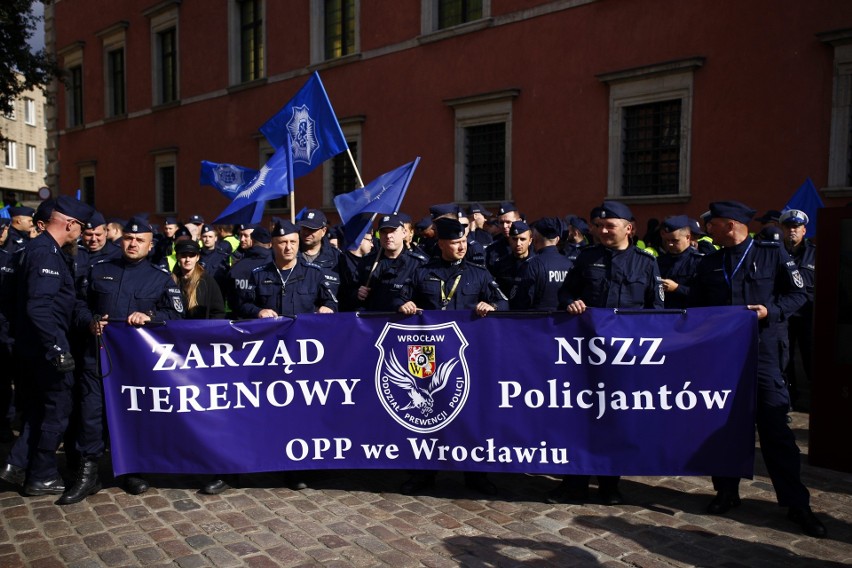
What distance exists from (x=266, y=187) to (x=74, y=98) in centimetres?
2715

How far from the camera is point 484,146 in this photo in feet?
51.7

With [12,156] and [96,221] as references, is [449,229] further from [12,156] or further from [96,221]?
[12,156]

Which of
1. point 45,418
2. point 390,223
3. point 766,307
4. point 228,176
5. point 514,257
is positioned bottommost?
point 45,418

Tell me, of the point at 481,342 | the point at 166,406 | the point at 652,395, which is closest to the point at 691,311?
the point at 652,395

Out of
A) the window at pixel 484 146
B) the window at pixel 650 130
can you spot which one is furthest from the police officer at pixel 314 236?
the window at pixel 484 146

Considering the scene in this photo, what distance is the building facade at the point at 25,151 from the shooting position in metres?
54.4

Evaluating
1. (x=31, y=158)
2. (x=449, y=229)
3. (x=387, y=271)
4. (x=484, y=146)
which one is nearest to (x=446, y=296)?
(x=449, y=229)

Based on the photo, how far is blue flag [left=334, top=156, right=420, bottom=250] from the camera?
6699 mm

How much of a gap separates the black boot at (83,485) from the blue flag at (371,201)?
305cm

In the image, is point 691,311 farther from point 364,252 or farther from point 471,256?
point 364,252

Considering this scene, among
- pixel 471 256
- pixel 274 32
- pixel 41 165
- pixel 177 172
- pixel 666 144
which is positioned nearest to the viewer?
pixel 471 256

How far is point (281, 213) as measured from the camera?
20.8 metres

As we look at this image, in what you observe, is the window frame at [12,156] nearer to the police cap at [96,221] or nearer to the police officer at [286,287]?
the police cap at [96,221]

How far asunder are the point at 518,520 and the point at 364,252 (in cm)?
423
